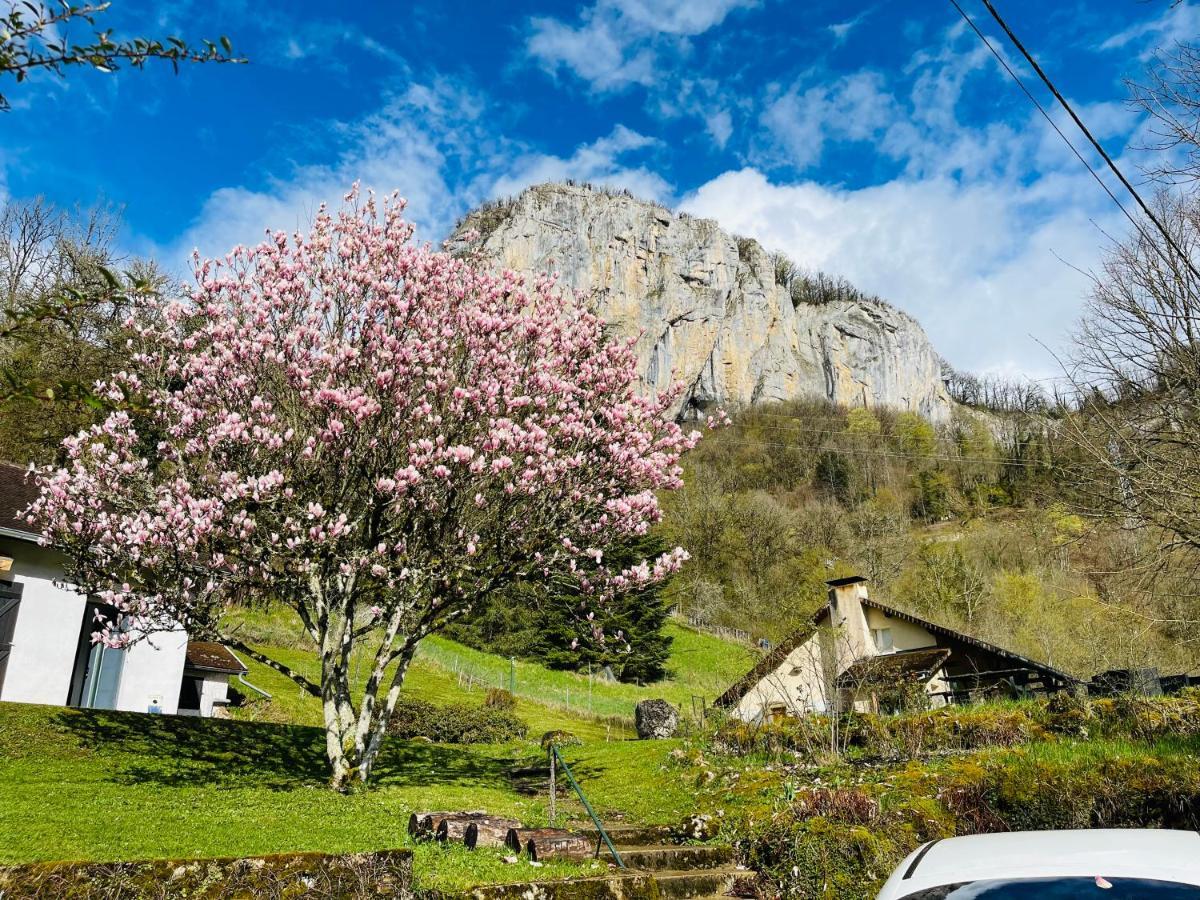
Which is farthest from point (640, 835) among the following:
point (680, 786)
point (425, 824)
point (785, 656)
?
point (785, 656)

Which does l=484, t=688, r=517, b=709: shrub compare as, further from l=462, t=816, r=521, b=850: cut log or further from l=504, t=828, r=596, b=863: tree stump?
l=504, t=828, r=596, b=863: tree stump

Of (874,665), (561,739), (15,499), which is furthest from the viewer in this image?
(561,739)

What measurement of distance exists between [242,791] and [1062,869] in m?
11.0

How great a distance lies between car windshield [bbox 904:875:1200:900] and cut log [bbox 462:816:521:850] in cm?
667

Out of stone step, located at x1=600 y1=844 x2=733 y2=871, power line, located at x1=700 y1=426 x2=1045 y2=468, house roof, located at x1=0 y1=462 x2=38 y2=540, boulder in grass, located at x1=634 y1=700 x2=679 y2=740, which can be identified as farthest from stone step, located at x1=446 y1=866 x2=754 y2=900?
power line, located at x1=700 y1=426 x2=1045 y2=468

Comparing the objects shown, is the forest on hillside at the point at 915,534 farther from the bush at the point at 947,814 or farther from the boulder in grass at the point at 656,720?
the boulder in grass at the point at 656,720

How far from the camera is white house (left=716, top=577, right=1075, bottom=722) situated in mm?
21781

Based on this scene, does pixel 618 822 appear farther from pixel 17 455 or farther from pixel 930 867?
pixel 17 455

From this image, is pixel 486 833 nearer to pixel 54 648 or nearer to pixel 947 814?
pixel 947 814

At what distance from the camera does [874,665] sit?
20469mm

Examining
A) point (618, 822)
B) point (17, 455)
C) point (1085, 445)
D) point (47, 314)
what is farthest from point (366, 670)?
point (47, 314)

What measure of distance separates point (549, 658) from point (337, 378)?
95.1 feet

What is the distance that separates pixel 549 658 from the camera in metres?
38.1

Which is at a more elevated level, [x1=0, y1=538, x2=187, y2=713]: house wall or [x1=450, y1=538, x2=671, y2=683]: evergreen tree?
[x1=450, y1=538, x2=671, y2=683]: evergreen tree
